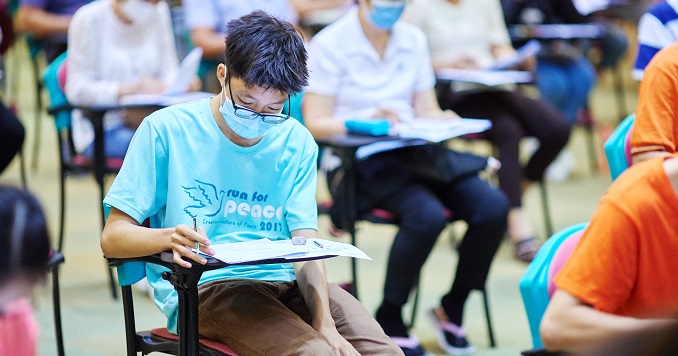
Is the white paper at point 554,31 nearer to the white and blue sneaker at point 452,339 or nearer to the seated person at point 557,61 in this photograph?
the seated person at point 557,61

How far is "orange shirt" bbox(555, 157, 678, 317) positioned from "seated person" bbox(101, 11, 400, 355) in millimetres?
617

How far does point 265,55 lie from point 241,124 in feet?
0.59

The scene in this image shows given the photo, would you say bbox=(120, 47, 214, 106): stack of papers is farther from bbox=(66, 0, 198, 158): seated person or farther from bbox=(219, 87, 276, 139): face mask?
bbox=(219, 87, 276, 139): face mask

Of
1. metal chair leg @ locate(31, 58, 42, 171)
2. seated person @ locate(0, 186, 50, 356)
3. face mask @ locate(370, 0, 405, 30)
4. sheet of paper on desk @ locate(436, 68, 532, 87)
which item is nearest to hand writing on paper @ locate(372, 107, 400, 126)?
face mask @ locate(370, 0, 405, 30)

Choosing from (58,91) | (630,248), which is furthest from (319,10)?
(630,248)

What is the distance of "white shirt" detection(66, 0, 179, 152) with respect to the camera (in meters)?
4.01

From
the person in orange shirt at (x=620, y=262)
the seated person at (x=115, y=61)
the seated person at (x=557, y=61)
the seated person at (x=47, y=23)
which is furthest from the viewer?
the seated person at (x=557, y=61)

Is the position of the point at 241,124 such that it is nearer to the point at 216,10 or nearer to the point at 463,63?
the point at 463,63

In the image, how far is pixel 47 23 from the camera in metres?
5.03

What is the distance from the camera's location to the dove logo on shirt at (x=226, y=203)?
229cm

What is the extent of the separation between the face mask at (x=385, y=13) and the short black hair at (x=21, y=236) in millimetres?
2309

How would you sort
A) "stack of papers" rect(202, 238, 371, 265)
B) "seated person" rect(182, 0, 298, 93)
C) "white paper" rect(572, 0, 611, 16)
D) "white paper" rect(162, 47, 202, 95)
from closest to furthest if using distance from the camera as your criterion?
"stack of papers" rect(202, 238, 371, 265) → "white paper" rect(162, 47, 202, 95) → "seated person" rect(182, 0, 298, 93) → "white paper" rect(572, 0, 611, 16)

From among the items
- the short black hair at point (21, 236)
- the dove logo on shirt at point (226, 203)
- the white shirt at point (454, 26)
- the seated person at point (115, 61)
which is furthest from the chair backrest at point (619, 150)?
the short black hair at point (21, 236)

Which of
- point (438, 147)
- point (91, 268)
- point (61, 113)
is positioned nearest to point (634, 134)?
point (438, 147)
